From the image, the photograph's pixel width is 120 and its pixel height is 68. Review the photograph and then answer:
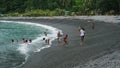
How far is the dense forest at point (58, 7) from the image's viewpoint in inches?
3900

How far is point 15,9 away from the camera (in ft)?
477

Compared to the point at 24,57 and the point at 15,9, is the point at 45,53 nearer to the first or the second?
the point at 24,57

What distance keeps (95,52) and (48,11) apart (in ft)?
323

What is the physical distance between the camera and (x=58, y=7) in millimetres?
131500

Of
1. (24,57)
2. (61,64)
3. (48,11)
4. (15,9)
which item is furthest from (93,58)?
(15,9)

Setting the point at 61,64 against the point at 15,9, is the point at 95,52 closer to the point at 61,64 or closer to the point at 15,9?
the point at 61,64

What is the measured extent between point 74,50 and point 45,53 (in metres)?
2.82

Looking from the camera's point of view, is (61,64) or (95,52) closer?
(61,64)

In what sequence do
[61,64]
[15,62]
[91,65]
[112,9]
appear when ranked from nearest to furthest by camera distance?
[91,65] < [61,64] < [15,62] < [112,9]

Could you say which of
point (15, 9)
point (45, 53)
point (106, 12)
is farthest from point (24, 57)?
point (15, 9)

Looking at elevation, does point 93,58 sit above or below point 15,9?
above

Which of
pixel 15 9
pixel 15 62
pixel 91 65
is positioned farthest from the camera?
pixel 15 9

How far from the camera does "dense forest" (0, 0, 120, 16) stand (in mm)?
99062

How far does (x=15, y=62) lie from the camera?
30.1 m
